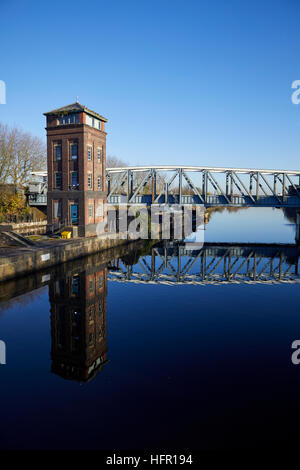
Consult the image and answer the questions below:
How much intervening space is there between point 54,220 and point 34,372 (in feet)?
109

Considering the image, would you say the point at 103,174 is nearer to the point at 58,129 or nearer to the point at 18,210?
the point at 58,129

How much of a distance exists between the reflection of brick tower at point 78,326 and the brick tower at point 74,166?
53.9 ft

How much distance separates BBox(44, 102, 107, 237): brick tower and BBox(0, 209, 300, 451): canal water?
16058 mm

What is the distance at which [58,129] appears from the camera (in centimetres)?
4144

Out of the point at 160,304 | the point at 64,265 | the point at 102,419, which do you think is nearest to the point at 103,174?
the point at 64,265

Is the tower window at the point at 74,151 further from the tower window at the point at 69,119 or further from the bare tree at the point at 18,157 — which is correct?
the bare tree at the point at 18,157

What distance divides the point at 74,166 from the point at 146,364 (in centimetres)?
3359

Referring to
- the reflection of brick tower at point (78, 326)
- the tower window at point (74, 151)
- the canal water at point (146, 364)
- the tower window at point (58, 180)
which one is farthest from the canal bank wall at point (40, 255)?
the tower window at point (74, 151)

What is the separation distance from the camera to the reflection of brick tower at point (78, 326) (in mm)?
13262

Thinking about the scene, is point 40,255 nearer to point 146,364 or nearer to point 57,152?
point 146,364

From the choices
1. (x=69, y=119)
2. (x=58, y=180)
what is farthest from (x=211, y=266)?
(x=69, y=119)

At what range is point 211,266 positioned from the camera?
3559 cm

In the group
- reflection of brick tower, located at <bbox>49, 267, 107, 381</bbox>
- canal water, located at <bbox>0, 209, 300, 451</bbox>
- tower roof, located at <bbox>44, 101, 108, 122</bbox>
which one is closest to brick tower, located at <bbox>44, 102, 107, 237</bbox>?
tower roof, located at <bbox>44, 101, 108, 122</bbox>
